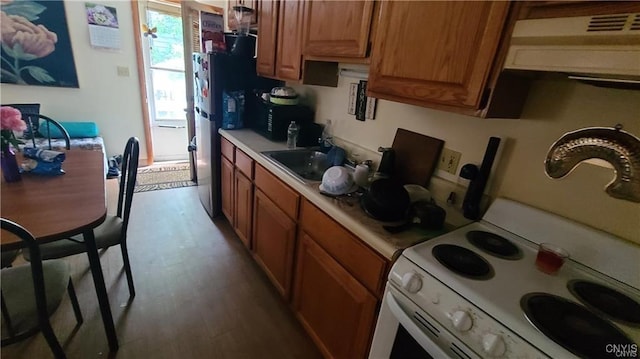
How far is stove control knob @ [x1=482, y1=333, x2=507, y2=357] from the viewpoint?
65 cm

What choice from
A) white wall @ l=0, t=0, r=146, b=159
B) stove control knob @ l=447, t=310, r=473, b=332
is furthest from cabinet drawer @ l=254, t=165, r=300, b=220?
white wall @ l=0, t=0, r=146, b=159

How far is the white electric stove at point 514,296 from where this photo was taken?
0.65 meters

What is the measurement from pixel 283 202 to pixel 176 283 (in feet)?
3.21

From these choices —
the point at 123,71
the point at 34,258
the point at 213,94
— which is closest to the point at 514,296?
the point at 34,258

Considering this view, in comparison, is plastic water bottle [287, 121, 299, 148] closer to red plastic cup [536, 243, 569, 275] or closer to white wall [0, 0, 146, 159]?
red plastic cup [536, 243, 569, 275]

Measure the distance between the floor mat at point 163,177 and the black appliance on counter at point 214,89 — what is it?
89 centimetres

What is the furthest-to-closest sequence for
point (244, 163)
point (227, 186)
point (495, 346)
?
point (227, 186) → point (244, 163) → point (495, 346)

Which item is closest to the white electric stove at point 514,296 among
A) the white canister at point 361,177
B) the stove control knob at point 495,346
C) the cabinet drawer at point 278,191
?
the stove control knob at point 495,346

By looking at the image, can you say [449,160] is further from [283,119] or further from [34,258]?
[34,258]

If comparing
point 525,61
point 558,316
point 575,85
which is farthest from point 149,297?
point 575,85

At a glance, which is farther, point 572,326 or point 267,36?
point 267,36

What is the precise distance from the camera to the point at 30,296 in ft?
3.65

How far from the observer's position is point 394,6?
111 cm

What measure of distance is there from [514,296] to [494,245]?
253 mm
